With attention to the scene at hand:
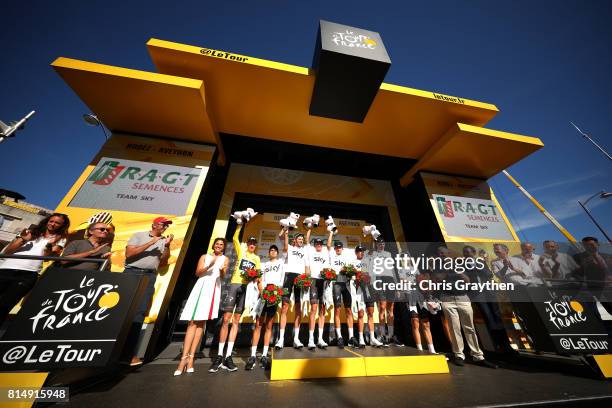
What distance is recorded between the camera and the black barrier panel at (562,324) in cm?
321

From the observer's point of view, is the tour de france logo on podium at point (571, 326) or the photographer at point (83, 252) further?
the tour de france logo on podium at point (571, 326)

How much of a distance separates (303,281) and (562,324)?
443cm

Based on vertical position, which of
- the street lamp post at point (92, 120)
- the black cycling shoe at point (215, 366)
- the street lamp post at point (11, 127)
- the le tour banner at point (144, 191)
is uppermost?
the street lamp post at point (11, 127)

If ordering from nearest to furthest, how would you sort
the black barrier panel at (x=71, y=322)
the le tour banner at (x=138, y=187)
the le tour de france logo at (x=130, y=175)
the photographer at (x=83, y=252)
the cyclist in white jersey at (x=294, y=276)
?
the black barrier panel at (x=71, y=322) < the photographer at (x=83, y=252) < the cyclist in white jersey at (x=294, y=276) < the le tour banner at (x=138, y=187) < the le tour de france logo at (x=130, y=175)

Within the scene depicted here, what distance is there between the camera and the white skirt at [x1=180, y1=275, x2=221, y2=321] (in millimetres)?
3100

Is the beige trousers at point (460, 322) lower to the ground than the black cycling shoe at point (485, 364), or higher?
higher

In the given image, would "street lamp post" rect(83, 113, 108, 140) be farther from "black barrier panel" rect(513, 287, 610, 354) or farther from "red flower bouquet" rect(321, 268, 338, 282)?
"black barrier panel" rect(513, 287, 610, 354)

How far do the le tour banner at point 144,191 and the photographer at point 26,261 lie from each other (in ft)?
2.73

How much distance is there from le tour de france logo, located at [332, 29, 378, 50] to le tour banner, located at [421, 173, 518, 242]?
13.4 ft

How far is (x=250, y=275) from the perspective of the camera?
12.3ft

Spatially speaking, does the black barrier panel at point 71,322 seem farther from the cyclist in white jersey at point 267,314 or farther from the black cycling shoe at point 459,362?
the black cycling shoe at point 459,362

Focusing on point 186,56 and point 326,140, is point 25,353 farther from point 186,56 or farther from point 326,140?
point 326,140

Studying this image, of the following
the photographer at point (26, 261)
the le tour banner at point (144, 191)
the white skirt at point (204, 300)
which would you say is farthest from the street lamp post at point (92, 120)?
the white skirt at point (204, 300)

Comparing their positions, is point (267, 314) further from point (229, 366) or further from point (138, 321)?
point (138, 321)
